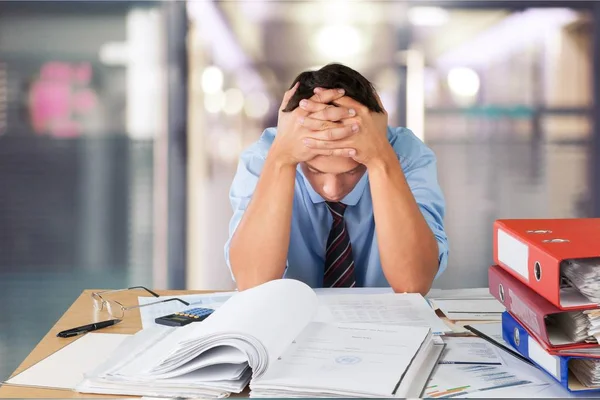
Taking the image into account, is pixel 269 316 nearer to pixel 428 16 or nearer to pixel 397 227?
pixel 397 227

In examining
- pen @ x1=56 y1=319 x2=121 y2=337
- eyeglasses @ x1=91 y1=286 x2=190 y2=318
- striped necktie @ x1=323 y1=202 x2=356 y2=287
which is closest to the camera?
pen @ x1=56 y1=319 x2=121 y2=337

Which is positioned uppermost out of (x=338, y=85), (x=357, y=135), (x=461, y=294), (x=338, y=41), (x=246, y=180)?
(x=338, y=41)

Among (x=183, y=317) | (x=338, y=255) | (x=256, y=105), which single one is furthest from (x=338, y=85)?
(x=256, y=105)

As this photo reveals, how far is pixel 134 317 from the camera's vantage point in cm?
126

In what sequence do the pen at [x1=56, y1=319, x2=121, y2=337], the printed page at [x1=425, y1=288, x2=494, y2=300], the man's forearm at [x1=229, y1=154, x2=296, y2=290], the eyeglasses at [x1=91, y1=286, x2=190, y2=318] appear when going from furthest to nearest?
the man's forearm at [x1=229, y1=154, x2=296, y2=290]
the printed page at [x1=425, y1=288, x2=494, y2=300]
the eyeglasses at [x1=91, y1=286, x2=190, y2=318]
the pen at [x1=56, y1=319, x2=121, y2=337]

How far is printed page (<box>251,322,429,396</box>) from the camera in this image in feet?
2.70

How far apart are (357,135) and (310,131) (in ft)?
0.32

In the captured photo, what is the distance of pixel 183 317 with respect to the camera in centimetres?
119

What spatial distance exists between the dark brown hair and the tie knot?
276mm

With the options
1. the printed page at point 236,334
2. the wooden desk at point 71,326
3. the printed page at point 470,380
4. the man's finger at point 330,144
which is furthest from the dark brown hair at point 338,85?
the printed page at point 470,380

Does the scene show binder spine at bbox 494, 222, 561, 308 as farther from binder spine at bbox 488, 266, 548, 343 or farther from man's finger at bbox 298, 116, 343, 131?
man's finger at bbox 298, 116, 343, 131

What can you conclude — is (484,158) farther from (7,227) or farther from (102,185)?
(7,227)

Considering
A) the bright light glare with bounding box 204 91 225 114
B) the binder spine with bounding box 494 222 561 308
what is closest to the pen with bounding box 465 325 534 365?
the binder spine with bounding box 494 222 561 308

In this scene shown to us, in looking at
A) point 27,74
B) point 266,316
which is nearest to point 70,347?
point 266,316
